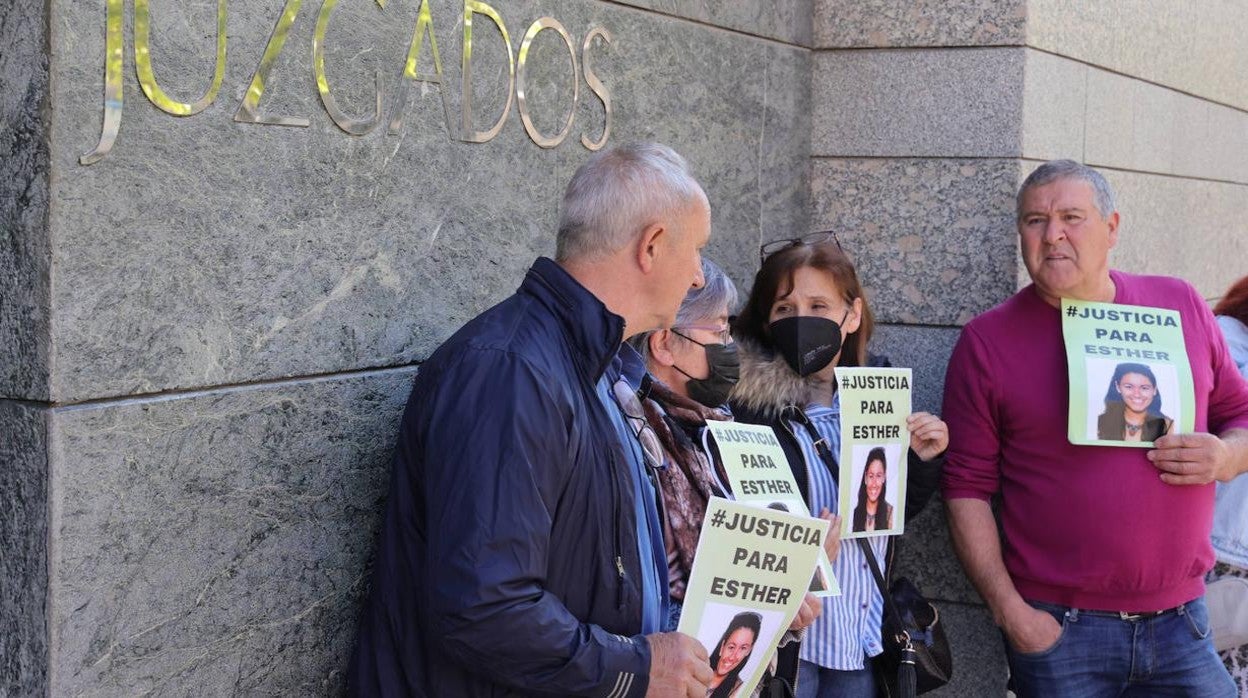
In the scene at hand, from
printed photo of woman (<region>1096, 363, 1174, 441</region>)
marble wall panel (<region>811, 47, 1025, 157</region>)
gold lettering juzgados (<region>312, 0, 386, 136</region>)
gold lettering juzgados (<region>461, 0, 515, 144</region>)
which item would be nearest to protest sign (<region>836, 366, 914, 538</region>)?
printed photo of woman (<region>1096, 363, 1174, 441</region>)

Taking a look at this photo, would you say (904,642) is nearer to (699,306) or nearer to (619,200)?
(699,306)

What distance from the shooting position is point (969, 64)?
195 inches

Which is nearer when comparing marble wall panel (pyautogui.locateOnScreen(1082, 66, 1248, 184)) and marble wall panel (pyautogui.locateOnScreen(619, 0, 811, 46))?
marble wall panel (pyautogui.locateOnScreen(619, 0, 811, 46))

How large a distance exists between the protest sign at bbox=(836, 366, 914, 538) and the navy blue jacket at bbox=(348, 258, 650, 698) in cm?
123

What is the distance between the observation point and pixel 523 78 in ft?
11.4

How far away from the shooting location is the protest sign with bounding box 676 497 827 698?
2.78m

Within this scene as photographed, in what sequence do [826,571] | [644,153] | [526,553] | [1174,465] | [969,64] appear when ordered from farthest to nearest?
[969,64]
[1174,465]
[826,571]
[644,153]
[526,553]

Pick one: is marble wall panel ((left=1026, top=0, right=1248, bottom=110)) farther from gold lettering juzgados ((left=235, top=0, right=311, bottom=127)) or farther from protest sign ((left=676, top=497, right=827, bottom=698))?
gold lettering juzgados ((left=235, top=0, right=311, bottom=127))

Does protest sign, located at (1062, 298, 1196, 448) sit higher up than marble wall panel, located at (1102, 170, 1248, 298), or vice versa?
marble wall panel, located at (1102, 170, 1248, 298)

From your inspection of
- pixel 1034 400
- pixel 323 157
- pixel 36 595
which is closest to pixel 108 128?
pixel 323 157

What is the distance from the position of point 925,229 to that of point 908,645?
1753 mm

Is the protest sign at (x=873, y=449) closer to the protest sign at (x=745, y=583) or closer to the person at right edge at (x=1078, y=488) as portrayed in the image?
the person at right edge at (x=1078, y=488)

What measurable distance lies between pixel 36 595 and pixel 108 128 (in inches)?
32.5

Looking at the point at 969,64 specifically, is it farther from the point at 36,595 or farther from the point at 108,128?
the point at 36,595
